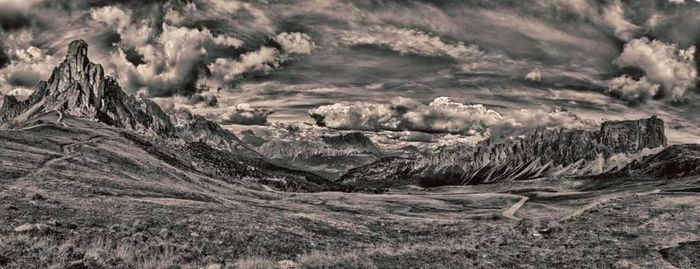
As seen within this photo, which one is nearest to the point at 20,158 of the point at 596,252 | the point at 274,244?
the point at 274,244

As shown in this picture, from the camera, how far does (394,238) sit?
4009 centimetres

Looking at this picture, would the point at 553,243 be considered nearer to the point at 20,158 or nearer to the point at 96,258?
the point at 96,258

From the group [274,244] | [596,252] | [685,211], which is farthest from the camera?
[685,211]

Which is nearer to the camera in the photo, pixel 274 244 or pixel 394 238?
pixel 274 244

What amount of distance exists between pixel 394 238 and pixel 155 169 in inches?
3711

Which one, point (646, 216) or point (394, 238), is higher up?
point (646, 216)

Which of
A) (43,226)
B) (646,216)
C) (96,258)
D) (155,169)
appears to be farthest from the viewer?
(155,169)

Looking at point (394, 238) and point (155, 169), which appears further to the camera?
point (155, 169)

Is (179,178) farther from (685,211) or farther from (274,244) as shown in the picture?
(685,211)

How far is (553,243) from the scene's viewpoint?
31.1 m

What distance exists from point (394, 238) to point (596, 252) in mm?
16540

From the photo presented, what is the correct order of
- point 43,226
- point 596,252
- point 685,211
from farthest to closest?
point 685,211 → point 596,252 → point 43,226

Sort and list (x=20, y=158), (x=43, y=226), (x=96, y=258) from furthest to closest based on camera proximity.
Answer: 1. (x=20, y=158)
2. (x=43, y=226)
3. (x=96, y=258)

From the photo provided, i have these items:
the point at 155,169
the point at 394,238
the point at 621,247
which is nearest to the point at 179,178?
the point at 155,169
